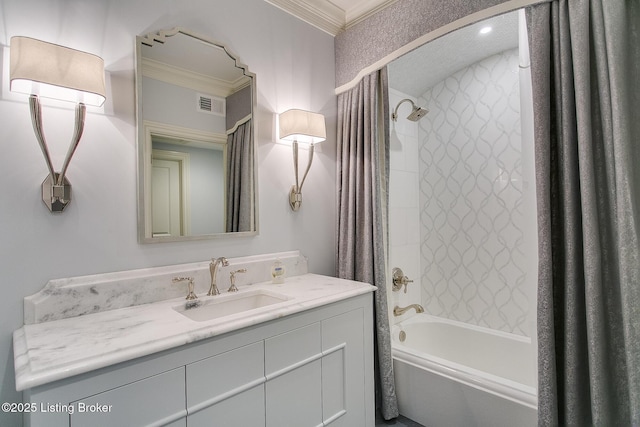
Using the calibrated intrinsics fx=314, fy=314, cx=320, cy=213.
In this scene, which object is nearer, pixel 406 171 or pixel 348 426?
pixel 348 426

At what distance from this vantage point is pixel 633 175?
1.13m

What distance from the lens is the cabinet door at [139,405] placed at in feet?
2.89

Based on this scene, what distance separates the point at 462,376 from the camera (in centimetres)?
174

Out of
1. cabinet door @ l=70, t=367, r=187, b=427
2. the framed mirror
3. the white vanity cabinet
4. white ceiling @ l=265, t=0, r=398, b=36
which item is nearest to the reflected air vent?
the framed mirror

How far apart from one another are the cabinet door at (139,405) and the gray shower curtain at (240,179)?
891 millimetres

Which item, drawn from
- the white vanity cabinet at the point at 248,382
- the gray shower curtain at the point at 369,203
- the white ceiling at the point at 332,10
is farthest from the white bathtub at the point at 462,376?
the white ceiling at the point at 332,10

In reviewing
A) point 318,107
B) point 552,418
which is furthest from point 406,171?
point 552,418

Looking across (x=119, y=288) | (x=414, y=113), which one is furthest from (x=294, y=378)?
(x=414, y=113)

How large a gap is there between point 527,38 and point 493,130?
1146 millimetres

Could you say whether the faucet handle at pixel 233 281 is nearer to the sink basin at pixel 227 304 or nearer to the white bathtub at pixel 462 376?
the sink basin at pixel 227 304

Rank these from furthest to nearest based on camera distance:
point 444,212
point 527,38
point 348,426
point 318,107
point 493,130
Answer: point 444,212 < point 493,130 < point 318,107 < point 348,426 < point 527,38

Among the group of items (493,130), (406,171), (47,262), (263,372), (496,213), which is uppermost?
(493,130)

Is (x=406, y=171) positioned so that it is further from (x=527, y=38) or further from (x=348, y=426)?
(x=348, y=426)

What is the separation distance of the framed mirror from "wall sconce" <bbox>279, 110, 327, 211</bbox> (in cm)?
21
